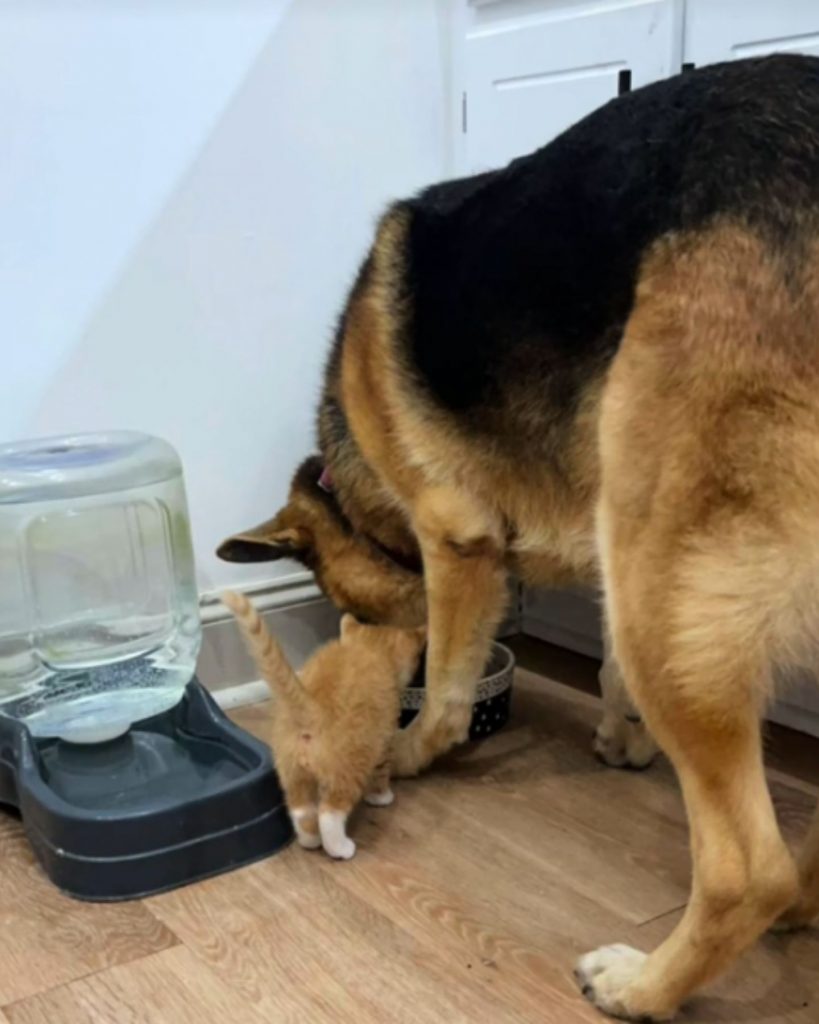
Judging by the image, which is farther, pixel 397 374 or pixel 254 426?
pixel 254 426

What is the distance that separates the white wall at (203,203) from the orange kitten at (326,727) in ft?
2.11

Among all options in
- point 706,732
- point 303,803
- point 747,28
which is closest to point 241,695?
point 303,803

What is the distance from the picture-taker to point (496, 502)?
1.92m

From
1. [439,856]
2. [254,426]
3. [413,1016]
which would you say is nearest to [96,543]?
[254,426]

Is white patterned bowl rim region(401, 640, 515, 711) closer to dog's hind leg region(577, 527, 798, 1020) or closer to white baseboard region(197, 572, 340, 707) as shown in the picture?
white baseboard region(197, 572, 340, 707)

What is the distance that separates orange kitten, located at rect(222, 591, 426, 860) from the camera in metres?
1.82

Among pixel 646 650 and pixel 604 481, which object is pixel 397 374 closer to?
pixel 604 481

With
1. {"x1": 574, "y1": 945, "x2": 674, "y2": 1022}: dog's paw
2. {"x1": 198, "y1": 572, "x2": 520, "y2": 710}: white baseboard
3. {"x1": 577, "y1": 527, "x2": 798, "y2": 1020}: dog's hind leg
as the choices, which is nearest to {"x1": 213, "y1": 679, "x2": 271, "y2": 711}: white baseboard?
{"x1": 198, "y1": 572, "x2": 520, "y2": 710}: white baseboard

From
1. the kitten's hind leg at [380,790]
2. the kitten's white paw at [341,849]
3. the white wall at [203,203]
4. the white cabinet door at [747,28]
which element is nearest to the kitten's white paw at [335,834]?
the kitten's white paw at [341,849]

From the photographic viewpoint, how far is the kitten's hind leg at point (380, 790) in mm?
2035

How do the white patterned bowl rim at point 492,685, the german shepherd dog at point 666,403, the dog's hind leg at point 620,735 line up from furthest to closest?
1. the white patterned bowl rim at point 492,685
2. the dog's hind leg at point 620,735
3. the german shepherd dog at point 666,403

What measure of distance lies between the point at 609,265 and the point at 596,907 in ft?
3.14

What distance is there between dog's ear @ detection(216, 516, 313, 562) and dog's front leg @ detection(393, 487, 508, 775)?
0.32m

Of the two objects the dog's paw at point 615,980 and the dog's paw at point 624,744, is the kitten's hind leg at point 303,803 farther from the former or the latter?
the dog's paw at point 624,744
